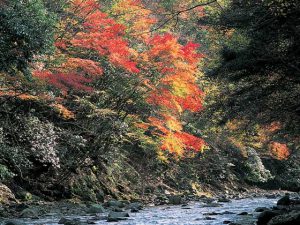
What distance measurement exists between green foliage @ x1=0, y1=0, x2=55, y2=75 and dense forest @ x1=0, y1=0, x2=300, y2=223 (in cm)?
2

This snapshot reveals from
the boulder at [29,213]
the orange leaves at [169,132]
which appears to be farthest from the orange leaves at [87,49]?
the boulder at [29,213]

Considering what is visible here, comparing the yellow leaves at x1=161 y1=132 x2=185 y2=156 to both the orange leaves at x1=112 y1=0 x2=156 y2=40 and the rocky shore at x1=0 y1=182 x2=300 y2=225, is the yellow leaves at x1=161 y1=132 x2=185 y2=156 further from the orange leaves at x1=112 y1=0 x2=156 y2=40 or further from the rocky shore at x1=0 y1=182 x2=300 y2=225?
the orange leaves at x1=112 y1=0 x2=156 y2=40

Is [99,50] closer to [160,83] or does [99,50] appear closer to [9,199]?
[160,83]

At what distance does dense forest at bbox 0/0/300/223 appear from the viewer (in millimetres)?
10352

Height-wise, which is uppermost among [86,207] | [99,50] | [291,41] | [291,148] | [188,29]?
[188,29]

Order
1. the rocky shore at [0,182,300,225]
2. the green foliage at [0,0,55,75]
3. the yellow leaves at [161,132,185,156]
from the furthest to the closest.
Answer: the yellow leaves at [161,132,185,156] < the rocky shore at [0,182,300,225] < the green foliage at [0,0,55,75]

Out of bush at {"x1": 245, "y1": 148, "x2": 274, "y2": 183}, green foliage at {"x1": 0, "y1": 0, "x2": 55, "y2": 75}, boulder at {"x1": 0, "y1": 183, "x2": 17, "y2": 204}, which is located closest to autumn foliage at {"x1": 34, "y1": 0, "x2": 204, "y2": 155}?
green foliage at {"x1": 0, "y1": 0, "x2": 55, "y2": 75}

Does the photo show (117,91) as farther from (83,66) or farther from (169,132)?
(169,132)

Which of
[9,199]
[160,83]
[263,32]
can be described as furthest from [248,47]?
[9,199]

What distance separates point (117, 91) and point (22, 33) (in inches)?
279

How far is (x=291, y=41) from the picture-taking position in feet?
35.1

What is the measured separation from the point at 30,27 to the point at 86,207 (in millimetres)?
6705

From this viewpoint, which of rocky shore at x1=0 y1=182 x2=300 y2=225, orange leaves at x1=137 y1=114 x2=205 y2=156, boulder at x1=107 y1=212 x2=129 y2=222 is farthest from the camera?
orange leaves at x1=137 y1=114 x2=205 y2=156

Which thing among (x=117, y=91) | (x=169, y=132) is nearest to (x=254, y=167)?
(x=169, y=132)
